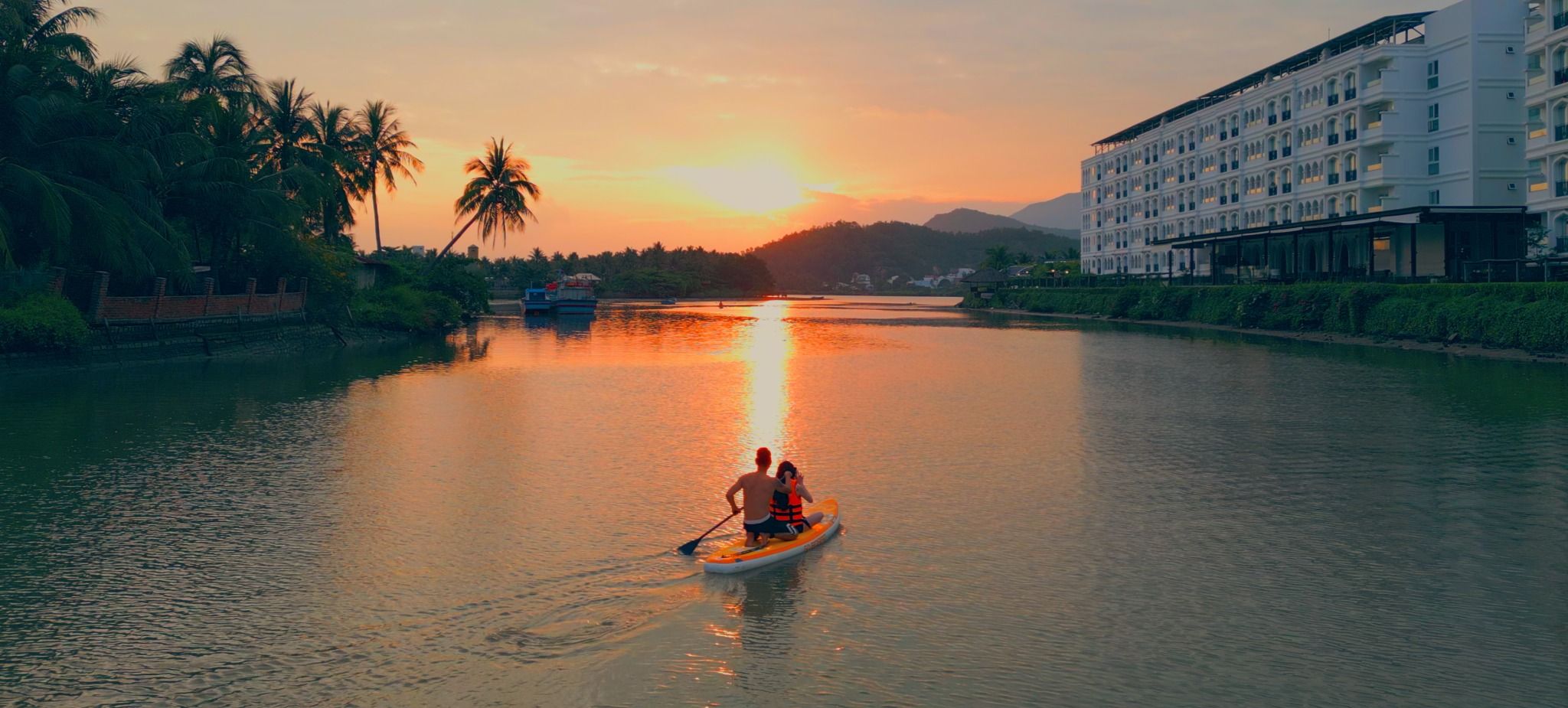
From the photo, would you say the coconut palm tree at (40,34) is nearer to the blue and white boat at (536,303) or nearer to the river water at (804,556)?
the river water at (804,556)

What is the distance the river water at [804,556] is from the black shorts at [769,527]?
52 cm

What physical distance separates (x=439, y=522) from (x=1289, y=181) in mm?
86300

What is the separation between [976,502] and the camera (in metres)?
15.4

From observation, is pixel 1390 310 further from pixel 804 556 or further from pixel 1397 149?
pixel 804 556

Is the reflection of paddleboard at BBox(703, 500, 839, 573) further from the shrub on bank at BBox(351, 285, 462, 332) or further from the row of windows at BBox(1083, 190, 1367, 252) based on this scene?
the row of windows at BBox(1083, 190, 1367, 252)

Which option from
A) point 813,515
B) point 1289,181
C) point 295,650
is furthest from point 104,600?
point 1289,181

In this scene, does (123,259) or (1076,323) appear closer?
(123,259)

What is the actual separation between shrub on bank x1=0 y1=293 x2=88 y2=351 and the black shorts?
3179 cm

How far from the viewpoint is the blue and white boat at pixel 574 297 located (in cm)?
9650

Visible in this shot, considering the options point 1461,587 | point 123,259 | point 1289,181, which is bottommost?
point 1461,587

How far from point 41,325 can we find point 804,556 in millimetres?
32583

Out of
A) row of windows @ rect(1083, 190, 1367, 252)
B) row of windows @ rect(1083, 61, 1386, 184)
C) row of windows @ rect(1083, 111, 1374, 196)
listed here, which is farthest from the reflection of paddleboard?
row of windows @ rect(1083, 61, 1386, 184)

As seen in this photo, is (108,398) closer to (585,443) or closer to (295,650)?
(585,443)

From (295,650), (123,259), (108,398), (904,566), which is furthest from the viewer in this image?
(123,259)
